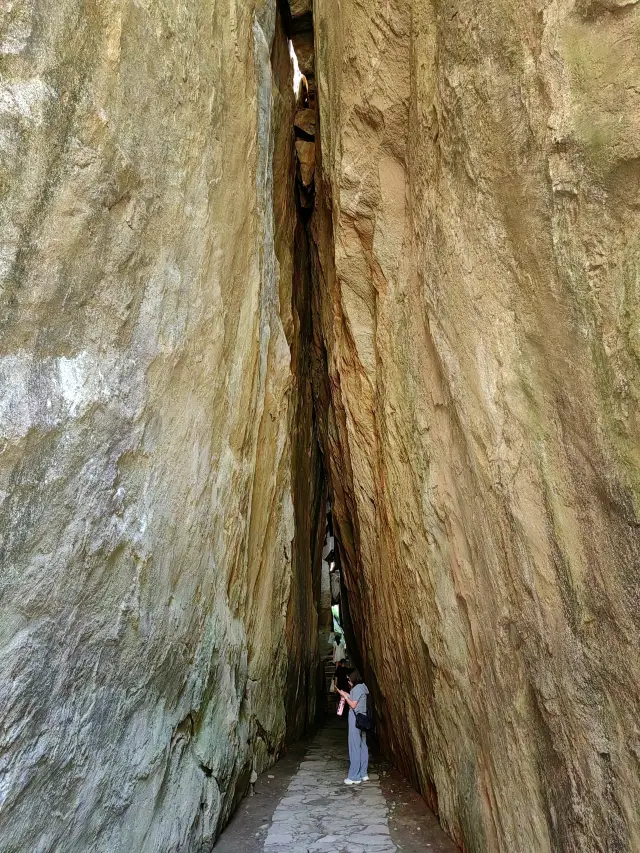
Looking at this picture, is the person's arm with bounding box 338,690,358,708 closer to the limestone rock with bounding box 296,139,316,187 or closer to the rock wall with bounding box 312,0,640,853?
the rock wall with bounding box 312,0,640,853

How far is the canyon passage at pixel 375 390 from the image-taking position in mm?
3553

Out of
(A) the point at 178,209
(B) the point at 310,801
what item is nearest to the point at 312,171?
(A) the point at 178,209

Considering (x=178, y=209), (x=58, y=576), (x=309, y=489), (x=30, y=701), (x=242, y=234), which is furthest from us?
(x=309, y=489)

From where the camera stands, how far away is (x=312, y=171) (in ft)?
39.2

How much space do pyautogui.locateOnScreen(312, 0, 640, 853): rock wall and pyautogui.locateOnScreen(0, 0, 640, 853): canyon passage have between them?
0.9 inches

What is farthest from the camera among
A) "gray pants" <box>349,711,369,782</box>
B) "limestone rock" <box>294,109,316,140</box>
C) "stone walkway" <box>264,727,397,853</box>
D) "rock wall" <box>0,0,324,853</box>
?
"limestone rock" <box>294,109,316,140</box>

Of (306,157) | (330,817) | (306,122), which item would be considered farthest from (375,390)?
(306,122)

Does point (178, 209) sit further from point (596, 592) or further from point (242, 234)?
point (596, 592)

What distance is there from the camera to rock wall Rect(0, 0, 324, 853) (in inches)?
139

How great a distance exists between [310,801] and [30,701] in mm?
4934

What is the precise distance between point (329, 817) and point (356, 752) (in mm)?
1785

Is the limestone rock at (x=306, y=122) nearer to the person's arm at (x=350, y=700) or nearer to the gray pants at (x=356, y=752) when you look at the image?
the person's arm at (x=350, y=700)

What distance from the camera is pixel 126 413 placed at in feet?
14.5

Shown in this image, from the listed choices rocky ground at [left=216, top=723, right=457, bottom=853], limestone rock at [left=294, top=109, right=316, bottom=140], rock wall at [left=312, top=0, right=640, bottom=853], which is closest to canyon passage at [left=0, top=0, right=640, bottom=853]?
rock wall at [left=312, top=0, right=640, bottom=853]
